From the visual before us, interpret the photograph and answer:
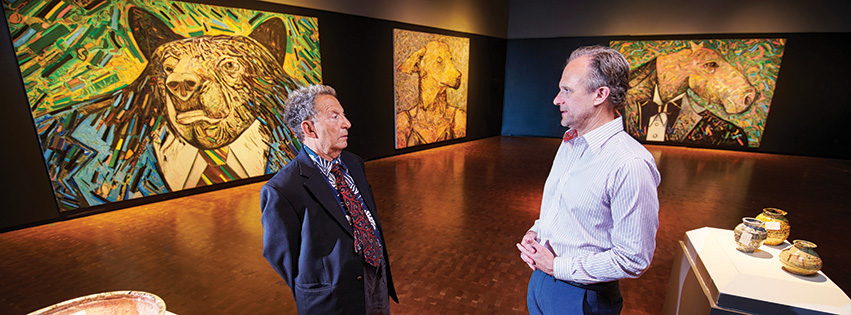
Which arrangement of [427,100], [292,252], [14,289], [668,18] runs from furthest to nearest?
[668,18]
[427,100]
[14,289]
[292,252]

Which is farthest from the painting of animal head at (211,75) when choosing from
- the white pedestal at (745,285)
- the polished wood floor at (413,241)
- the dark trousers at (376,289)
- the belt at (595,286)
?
the white pedestal at (745,285)

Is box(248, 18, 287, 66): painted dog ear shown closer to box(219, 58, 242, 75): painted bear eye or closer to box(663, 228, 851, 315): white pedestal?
box(219, 58, 242, 75): painted bear eye

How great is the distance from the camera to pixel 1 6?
3703 millimetres

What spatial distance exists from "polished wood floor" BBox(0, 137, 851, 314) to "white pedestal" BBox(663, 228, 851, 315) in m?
0.93

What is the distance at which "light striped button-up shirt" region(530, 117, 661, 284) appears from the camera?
130 cm

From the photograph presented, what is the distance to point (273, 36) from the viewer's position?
Result: 5.70 m

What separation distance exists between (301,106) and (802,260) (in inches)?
101

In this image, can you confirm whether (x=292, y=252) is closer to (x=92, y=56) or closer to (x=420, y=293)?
(x=420, y=293)

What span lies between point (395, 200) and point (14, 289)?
3781mm

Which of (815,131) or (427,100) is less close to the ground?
(427,100)

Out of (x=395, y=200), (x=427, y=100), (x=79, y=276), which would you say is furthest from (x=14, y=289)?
(x=427, y=100)

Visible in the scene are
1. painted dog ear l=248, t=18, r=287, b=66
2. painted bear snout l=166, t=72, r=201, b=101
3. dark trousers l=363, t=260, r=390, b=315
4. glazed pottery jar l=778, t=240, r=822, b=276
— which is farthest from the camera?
painted dog ear l=248, t=18, r=287, b=66

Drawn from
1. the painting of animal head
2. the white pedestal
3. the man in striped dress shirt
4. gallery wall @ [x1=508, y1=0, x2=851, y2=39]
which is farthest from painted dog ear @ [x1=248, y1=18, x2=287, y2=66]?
gallery wall @ [x1=508, y1=0, x2=851, y2=39]

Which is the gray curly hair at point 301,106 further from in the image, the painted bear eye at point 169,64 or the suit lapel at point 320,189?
the painted bear eye at point 169,64
